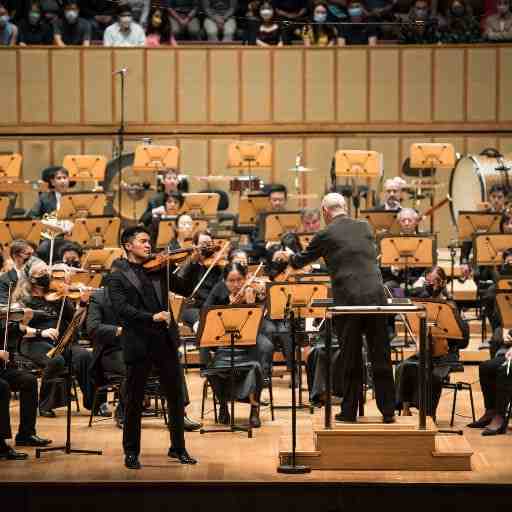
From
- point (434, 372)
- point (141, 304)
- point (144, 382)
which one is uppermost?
point (141, 304)

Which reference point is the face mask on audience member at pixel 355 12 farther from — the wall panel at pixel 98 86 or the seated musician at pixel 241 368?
the seated musician at pixel 241 368

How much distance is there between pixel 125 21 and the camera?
1573cm

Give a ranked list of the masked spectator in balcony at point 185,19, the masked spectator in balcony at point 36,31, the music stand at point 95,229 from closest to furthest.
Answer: the music stand at point 95,229
the masked spectator in balcony at point 36,31
the masked spectator in balcony at point 185,19

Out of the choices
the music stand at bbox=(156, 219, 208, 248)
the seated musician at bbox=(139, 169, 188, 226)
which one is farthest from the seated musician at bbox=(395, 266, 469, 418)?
the seated musician at bbox=(139, 169, 188, 226)

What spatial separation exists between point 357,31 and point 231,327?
8636 mm

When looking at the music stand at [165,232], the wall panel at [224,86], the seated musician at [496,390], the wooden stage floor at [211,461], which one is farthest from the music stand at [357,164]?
the seated musician at [496,390]

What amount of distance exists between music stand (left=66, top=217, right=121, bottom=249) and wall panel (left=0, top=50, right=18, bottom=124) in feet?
15.0

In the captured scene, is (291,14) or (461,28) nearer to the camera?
(291,14)

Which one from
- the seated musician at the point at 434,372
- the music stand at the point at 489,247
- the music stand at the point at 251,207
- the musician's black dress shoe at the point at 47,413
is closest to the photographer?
the seated musician at the point at 434,372

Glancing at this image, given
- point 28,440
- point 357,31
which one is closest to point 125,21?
point 357,31

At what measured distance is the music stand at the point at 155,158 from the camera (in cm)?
1405

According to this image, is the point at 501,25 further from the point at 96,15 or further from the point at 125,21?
the point at 96,15

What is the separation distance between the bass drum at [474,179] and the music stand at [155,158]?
329cm

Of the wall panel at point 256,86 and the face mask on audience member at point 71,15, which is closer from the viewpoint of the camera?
the face mask on audience member at point 71,15
